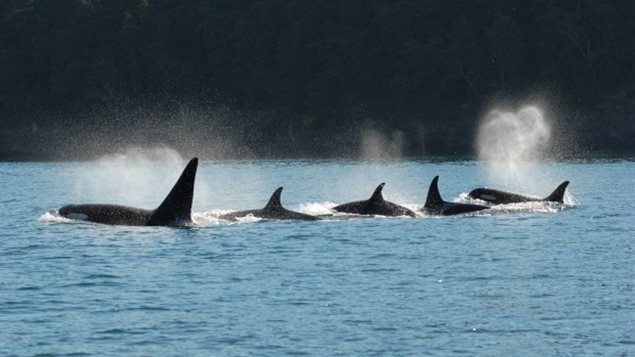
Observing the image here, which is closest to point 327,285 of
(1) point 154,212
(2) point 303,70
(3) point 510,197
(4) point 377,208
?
(1) point 154,212

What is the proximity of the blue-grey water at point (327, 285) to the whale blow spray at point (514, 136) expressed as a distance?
63.5 m

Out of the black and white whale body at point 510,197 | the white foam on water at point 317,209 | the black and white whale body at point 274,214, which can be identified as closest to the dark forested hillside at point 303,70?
the black and white whale body at point 510,197

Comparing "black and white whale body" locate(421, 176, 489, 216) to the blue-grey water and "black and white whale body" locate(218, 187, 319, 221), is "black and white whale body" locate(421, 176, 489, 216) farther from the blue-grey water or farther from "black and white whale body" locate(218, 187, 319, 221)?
"black and white whale body" locate(218, 187, 319, 221)

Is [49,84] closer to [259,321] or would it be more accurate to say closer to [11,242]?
[11,242]

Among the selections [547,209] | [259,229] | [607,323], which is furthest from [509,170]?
[607,323]

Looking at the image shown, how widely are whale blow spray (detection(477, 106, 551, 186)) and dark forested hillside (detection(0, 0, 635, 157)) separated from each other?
1.64 meters

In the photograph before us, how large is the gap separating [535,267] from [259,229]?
1141 centimetres

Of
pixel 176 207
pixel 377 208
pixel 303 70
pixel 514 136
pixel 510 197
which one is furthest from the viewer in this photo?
pixel 303 70

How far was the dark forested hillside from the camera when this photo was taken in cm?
13125

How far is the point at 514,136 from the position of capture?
137m

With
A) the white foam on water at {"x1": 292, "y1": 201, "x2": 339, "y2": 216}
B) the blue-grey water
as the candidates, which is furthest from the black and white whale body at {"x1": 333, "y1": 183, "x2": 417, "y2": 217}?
the blue-grey water

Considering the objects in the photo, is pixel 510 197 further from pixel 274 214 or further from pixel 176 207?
pixel 176 207

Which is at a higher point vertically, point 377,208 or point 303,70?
point 303,70

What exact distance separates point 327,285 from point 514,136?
358ft
